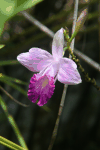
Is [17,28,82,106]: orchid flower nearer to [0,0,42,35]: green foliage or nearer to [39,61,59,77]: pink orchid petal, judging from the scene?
[39,61,59,77]: pink orchid petal

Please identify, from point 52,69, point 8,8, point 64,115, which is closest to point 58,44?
point 52,69

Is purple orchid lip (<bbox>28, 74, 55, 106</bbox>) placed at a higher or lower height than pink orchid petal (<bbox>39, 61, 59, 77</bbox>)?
lower

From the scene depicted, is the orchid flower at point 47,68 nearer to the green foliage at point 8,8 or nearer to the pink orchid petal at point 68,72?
the pink orchid petal at point 68,72

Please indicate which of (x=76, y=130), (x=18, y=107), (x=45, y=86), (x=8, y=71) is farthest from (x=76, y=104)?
(x=45, y=86)

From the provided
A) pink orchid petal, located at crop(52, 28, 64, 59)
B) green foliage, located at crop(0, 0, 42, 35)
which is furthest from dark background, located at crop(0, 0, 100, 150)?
green foliage, located at crop(0, 0, 42, 35)

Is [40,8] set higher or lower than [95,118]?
higher

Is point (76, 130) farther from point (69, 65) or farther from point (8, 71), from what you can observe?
point (69, 65)

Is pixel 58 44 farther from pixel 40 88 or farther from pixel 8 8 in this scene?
Result: pixel 8 8

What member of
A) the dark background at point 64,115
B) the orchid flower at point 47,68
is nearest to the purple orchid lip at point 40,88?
the orchid flower at point 47,68
